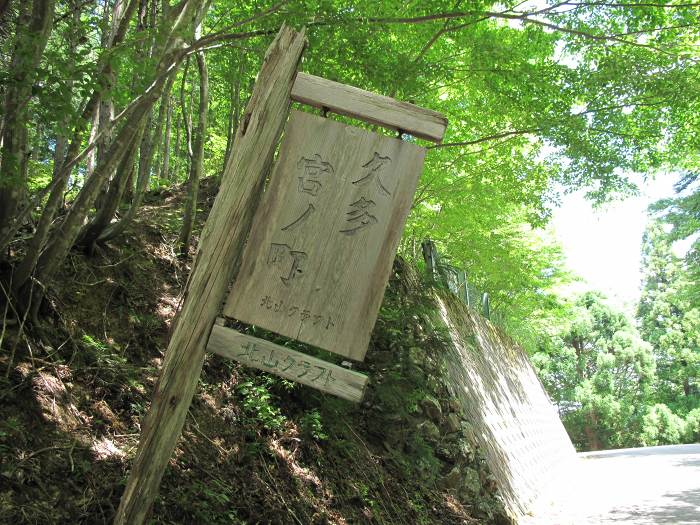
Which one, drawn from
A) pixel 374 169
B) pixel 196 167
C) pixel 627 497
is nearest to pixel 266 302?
pixel 374 169

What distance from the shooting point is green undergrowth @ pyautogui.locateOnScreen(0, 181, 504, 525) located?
12.2 ft

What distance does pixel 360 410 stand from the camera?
630 centimetres

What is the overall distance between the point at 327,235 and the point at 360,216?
0.67 ft

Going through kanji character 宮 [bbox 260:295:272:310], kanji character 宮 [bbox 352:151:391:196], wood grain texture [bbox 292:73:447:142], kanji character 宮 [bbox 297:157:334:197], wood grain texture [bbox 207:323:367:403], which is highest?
wood grain texture [bbox 292:73:447:142]

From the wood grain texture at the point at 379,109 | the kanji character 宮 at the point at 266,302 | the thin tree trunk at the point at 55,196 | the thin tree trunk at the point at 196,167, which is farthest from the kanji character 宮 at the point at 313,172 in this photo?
the thin tree trunk at the point at 196,167

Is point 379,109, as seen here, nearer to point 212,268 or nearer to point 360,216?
point 360,216

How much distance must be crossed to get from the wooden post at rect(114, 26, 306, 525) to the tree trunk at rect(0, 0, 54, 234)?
1.40 metres

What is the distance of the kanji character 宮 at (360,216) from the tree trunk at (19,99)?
81.4 inches

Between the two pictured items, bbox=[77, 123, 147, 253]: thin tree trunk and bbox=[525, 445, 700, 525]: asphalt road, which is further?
bbox=[525, 445, 700, 525]: asphalt road

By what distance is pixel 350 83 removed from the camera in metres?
6.58

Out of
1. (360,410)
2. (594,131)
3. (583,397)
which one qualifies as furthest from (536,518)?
(583,397)

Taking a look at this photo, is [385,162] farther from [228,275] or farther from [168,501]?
[168,501]

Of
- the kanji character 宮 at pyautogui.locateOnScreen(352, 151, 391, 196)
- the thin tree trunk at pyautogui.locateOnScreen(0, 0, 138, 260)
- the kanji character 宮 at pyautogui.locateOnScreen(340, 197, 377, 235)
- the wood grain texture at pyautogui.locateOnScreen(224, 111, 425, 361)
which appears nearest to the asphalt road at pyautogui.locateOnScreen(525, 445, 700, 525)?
Answer: the wood grain texture at pyautogui.locateOnScreen(224, 111, 425, 361)

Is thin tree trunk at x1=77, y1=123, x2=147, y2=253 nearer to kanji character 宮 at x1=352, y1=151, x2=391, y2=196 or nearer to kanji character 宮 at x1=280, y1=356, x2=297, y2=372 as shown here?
kanji character 宮 at x1=352, y1=151, x2=391, y2=196
